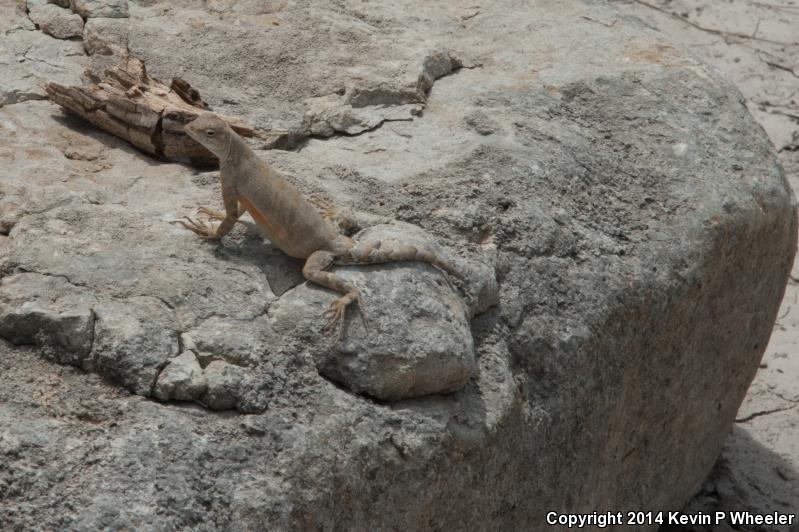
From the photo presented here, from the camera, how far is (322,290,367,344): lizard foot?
10.00ft

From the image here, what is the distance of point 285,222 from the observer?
331cm

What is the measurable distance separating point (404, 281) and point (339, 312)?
27 centimetres

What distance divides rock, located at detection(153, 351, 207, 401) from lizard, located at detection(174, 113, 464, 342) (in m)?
0.52

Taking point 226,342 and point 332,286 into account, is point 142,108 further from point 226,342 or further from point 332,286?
point 226,342

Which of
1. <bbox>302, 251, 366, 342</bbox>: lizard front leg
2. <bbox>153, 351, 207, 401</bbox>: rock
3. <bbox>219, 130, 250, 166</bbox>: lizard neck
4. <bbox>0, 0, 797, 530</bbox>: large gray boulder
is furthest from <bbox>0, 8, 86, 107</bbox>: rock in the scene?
<bbox>153, 351, 207, 401</bbox>: rock

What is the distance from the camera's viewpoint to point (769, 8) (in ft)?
27.6

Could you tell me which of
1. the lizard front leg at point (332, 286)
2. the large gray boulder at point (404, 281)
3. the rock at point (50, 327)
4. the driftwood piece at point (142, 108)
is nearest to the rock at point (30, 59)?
the large gray boulder at point (404, 281)

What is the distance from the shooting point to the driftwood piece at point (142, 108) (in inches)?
152

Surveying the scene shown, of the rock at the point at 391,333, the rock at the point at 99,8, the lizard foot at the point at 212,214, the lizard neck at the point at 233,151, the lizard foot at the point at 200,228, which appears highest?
the lizard neck at the point at 233,151

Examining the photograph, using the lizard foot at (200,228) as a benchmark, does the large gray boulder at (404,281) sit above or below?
below

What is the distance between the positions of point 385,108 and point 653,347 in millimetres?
1439

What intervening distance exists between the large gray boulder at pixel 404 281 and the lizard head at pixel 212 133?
0.22m

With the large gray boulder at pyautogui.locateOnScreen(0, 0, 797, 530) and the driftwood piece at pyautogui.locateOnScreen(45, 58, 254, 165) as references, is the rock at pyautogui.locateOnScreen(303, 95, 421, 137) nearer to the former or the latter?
the large gray boulder at pyautogui.locateOnScreen(0, 0, 797, 530)

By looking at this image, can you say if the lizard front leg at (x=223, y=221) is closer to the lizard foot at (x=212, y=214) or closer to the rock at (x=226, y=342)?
the lizard foot at (x=212, y=214)
